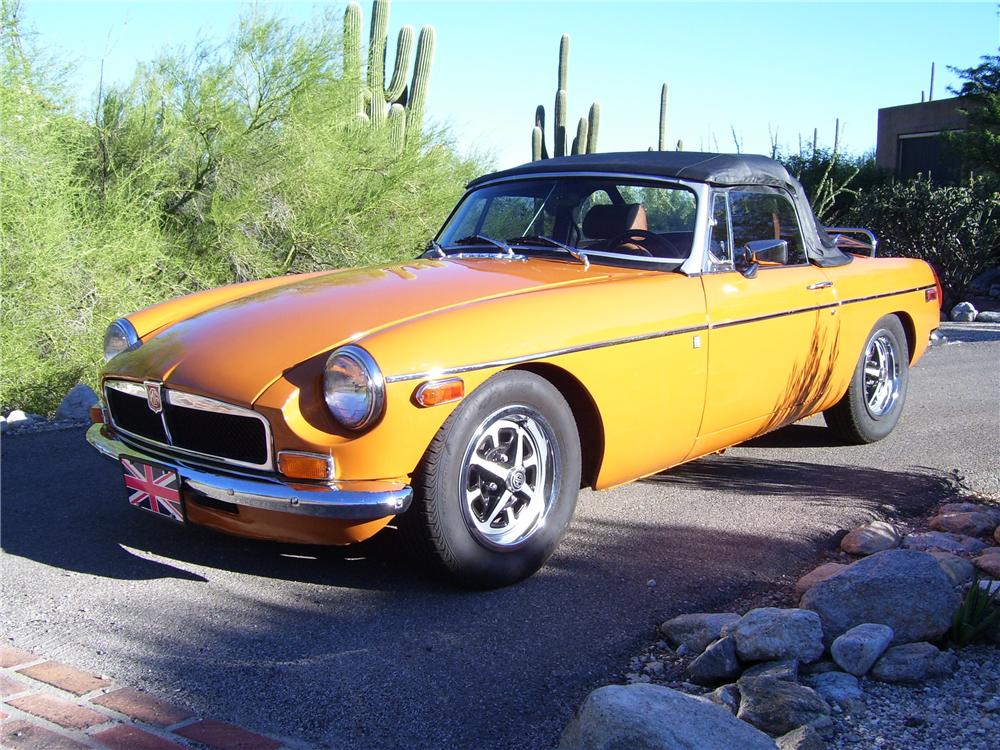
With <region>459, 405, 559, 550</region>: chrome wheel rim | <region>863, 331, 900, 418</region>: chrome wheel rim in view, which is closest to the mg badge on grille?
<region>459, 405, 559, 550</region>: chrome wheel rim

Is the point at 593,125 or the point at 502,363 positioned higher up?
the point at 593,125

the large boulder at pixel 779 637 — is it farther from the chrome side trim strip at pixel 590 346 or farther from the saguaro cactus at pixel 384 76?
the saguaro cactus at pixel 384 76

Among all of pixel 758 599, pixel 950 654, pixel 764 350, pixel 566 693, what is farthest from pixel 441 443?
pixel 764 350

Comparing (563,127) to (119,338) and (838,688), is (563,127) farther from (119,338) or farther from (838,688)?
(838,688)

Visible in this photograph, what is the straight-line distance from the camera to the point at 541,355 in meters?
3.71

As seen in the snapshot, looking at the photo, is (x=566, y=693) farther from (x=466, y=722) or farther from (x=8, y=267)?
(x=8, y=267)

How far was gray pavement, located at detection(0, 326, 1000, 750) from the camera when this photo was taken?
9.29 ft

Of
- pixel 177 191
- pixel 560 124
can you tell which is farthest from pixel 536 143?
pixel 177 191

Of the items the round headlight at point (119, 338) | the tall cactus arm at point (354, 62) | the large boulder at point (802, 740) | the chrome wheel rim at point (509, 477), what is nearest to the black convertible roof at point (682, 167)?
the chrome wheel rim at point (509, 477)

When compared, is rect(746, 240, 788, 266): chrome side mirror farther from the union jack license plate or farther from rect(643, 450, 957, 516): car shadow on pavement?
the union jack license plate

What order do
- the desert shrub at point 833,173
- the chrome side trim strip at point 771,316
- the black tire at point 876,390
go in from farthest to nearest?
the desert shrub at point 833,173 < the black tire at point 876,390 < the chrome side trim strip at point 771,316

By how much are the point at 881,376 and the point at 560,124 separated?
13.9 meters

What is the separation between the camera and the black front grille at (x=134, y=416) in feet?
12.2

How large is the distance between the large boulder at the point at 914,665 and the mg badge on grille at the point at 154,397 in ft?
8.49
